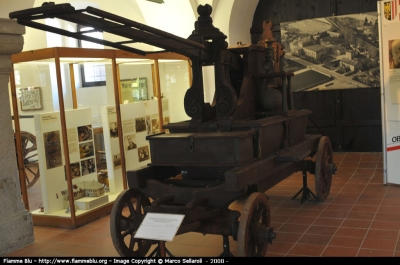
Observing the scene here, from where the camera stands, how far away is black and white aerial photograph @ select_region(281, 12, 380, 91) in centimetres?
1003

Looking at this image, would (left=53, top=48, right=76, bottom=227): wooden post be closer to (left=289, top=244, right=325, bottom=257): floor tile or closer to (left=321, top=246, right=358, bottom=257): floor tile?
(left=289, top=244, right=325, bottom=257): floor tile

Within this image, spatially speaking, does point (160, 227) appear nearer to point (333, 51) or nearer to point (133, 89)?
point (133, 89)

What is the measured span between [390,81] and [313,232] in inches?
108

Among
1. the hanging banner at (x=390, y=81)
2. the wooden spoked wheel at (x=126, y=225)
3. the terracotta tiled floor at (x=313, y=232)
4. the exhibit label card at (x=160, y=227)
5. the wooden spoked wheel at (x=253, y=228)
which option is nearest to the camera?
the exhibit label card at (x=160, y=227)

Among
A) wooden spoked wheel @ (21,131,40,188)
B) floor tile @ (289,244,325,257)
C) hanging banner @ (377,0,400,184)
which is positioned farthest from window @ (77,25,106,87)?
hanging banner @ (377,0,400,184)

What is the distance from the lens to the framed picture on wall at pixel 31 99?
20.5ft

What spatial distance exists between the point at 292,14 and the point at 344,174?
3.90 m

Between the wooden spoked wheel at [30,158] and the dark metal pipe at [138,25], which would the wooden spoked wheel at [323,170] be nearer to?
the dark metal pipe at [138,25]

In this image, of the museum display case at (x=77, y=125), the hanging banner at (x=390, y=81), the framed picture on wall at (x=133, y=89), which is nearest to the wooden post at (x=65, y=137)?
the museum display case at (x=77, y=125)

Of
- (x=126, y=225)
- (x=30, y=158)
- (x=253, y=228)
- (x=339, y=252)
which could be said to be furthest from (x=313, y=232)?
(x=30, y=158)


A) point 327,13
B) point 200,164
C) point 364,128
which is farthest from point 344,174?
point 200,164

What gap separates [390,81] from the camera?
276 inches

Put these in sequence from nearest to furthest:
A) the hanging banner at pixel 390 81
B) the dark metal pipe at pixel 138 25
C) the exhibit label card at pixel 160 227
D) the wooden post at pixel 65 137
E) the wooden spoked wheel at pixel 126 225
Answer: the dark metal pipe at pixel 138 25
the exhibit label card at pixel 160 227
the wooden spoked wheel at pixel 126 225
the wooden post at pixel 65 137
the hanging banner at pixel 390 81

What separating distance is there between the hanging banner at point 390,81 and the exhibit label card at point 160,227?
14.7 ft
